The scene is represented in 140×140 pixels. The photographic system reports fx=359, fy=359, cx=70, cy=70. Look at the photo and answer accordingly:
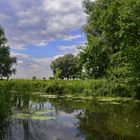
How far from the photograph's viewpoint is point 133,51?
2928cm

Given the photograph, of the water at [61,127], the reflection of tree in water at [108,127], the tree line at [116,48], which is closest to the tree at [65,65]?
the tree line at [116,48]

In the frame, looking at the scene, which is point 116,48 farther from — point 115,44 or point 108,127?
point 108,127

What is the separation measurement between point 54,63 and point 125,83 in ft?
261

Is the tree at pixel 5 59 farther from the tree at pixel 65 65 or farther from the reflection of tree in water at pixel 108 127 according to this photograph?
the reflection of tree in water at pixel 108 127

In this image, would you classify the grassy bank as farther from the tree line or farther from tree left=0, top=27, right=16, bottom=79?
tree left=0, top=27, right=16, bottom=79

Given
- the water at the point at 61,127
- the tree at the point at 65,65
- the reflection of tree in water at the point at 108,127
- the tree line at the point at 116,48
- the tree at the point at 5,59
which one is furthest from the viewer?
the tree at the point at 65,65

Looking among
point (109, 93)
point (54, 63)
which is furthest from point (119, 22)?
point (54, 63)

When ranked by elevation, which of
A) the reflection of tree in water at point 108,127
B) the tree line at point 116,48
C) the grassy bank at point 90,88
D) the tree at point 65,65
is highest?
the tree at point 65,65

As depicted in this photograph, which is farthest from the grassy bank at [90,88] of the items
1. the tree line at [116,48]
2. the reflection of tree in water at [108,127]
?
the reflection of tree in water at [108,127]

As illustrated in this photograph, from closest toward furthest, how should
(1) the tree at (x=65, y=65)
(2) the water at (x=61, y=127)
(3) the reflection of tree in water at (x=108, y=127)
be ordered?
(2) the water at (x=61, y=127), (3) the reflection of tree in water at (x=108, y=127), (1) the tree at (x=65, y=65)

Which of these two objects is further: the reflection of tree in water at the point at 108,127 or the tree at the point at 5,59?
the tree at the point at 5,59

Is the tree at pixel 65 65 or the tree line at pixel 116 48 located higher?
the tree at pixel 65 65

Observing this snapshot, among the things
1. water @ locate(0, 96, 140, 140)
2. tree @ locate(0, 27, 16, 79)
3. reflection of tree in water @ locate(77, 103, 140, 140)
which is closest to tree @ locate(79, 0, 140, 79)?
reflection of tree in water @ locate(77, 103, 140, 140)

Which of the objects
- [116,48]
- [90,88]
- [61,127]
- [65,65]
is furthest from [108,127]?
[65,65]
